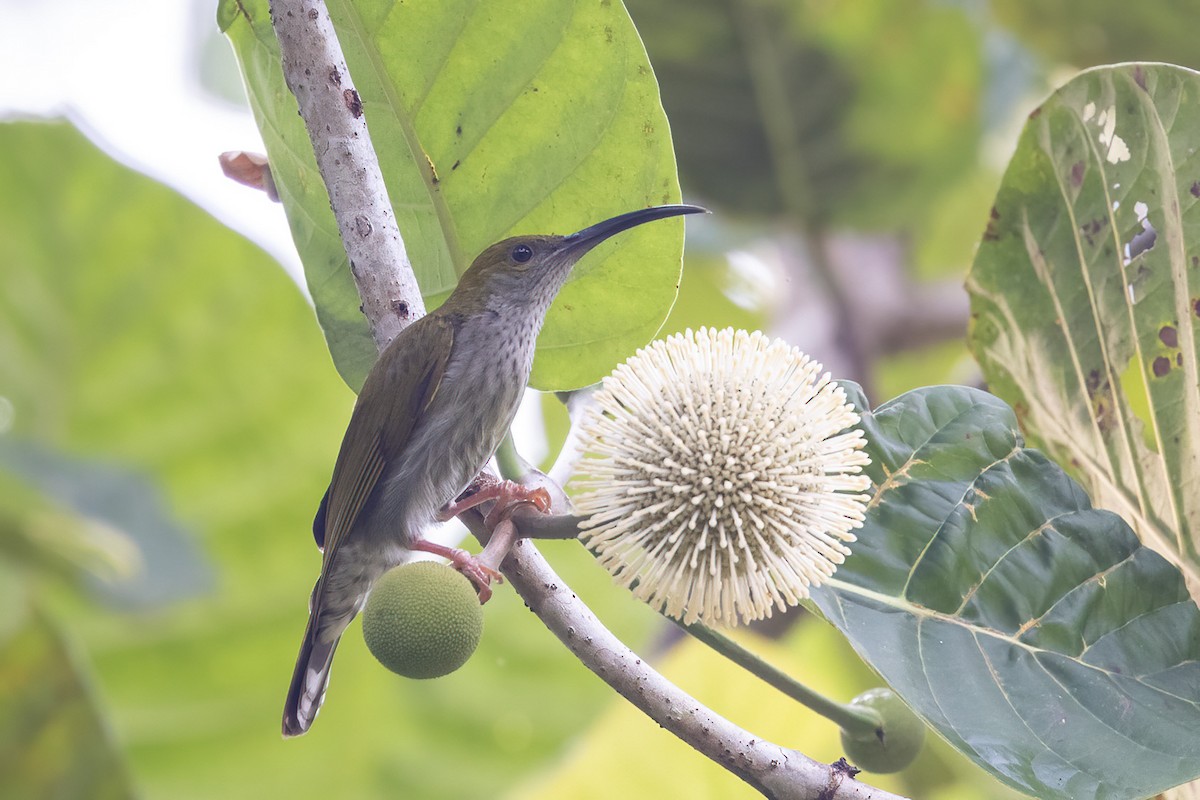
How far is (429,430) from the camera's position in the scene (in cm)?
227

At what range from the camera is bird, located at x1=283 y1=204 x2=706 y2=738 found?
2.18 metres

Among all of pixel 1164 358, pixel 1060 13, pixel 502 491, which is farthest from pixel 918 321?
pixel 502 491

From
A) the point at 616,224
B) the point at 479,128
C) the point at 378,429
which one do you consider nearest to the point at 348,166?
the point at 479,128

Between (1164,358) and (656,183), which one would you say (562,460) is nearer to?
(656,183)

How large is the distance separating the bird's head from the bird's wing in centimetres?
9

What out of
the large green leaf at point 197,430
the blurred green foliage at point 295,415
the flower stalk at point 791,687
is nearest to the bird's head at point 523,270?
the flower stalk at point 791,687

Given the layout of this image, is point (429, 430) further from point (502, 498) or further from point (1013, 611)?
point (1013, 611)

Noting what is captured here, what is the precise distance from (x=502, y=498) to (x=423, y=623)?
0.30 meters

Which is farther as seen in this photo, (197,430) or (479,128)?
(197,430)

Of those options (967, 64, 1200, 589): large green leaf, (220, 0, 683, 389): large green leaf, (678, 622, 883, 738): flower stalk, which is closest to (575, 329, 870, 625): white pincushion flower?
(678, 622, 883, 738): flower stalk

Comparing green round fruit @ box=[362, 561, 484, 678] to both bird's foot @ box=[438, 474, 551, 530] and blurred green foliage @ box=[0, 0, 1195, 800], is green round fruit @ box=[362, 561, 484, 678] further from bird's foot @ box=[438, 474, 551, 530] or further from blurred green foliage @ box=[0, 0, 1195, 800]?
blurred green foliage @ box=[0, 0, 1195, 800]

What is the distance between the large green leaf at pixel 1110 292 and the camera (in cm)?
210

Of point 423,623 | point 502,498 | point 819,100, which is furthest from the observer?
point 819,100

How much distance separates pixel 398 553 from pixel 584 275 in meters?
0.64
